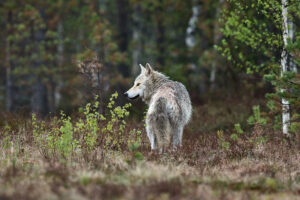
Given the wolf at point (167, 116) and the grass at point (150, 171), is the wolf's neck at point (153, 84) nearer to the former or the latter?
the wolf at point (167, 116)

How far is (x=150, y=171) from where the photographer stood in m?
5.64

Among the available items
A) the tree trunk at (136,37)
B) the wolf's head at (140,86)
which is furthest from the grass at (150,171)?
the tree trunk at (136,37)

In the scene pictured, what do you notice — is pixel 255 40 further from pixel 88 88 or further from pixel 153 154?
pixel 153 154

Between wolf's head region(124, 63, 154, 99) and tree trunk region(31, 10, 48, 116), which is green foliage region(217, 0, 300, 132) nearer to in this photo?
wolf's head region(124, 63, 154, 99)

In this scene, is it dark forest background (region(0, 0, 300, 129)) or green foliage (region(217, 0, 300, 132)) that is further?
dark forest background (region(0, 0, 300, 129))

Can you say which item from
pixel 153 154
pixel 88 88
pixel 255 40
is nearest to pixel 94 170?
pixel 153 154

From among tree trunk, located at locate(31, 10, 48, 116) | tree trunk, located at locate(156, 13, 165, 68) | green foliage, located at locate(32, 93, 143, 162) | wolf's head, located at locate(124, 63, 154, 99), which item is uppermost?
tree trunk, located at locate(156, 13, 165, 68)

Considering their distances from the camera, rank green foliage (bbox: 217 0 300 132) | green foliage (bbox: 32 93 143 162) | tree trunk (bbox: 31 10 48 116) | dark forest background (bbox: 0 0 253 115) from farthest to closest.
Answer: tree trunk (bbox: 31 10 48 116) → dark forest background (bbox: 0 0 253 115) → green foliage (bbox: 217 0 300 132) → green foliage (bbox: 32 93 143 162)

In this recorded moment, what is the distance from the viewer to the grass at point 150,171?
4.86 meters

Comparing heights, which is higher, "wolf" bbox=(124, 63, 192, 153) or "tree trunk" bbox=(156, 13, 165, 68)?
"tree trunk" bbox=(156, 13, 165, 68)

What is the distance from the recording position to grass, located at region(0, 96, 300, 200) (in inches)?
191

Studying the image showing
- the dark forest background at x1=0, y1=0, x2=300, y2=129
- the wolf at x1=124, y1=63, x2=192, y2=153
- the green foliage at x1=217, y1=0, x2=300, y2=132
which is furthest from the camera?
the dark forest background at x1=0, y1=0, x2=300, y2=129

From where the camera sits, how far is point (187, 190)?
5.01 meters

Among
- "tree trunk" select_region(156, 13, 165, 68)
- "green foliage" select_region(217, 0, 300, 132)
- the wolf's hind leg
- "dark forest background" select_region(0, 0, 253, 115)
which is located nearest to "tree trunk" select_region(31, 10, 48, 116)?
"dark forest background" select_region(0, 0, 253, 115)
